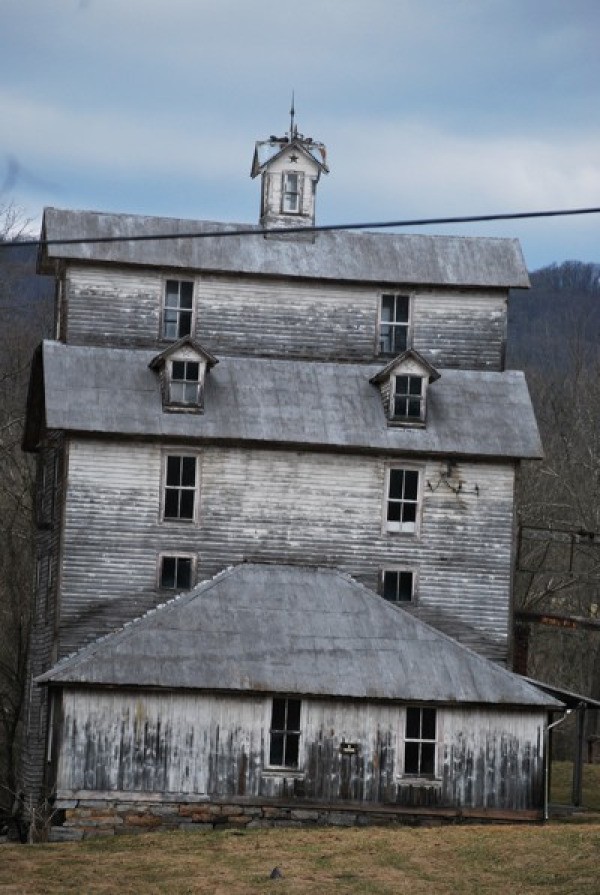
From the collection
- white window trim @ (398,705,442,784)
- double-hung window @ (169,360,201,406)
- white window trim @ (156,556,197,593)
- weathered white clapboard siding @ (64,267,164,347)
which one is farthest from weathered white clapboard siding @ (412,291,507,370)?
white window trim @ (398,705,442,784)

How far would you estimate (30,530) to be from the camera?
5584 centimetres

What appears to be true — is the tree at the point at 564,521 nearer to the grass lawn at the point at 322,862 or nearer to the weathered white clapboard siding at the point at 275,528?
the weathered white clapboard siding at the point at 275,528

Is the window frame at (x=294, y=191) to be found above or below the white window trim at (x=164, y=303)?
above

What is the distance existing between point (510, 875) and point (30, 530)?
2888cm

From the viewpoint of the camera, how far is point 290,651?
3903 cm

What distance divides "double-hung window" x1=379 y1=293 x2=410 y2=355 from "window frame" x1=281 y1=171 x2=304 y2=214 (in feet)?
11.0

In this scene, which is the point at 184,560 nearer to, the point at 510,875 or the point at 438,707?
the point at 438,707

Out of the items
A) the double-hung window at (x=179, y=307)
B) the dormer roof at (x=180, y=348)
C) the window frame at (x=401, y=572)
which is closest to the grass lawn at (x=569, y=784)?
the window frame at (x=401, y=572)

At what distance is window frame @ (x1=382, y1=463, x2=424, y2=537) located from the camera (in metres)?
42.2

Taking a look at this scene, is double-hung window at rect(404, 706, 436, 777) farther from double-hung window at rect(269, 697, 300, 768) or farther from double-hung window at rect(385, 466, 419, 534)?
double-hung window at rect(385, 466, 419, 534)

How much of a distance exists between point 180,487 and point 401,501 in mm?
5119

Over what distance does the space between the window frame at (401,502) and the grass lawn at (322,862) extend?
7.90 meters

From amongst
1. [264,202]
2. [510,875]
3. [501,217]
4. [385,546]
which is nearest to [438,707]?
[385,546]

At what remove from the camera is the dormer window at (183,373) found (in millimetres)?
41656
